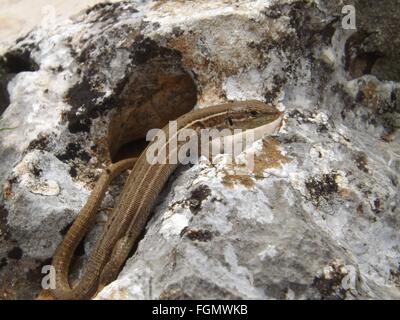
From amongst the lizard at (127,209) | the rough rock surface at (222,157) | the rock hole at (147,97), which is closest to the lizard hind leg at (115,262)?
the lizard at (127,209)

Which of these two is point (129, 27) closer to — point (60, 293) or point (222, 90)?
point (222, 90)

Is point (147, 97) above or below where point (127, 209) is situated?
above

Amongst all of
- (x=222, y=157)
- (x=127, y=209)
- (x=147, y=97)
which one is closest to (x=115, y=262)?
(x=127, y=209)

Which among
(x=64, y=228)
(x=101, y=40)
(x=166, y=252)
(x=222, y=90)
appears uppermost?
(x=101, y=40)

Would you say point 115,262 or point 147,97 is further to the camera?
point 147,97

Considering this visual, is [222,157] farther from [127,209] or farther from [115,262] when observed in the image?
[115,262]

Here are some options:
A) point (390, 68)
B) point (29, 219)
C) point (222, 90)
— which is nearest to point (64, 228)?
point (29, 219)
